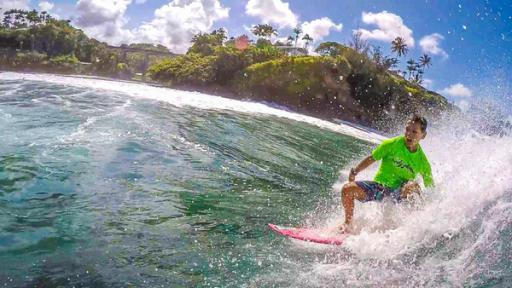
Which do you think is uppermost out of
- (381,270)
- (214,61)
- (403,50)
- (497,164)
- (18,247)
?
(403,50)

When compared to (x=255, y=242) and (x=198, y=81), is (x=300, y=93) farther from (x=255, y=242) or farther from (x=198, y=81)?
(x=255, y=242)

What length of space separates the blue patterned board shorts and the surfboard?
0.71 metres

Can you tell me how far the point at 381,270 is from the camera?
4.84 meters

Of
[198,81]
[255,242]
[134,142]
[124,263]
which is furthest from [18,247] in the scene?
[198,81]

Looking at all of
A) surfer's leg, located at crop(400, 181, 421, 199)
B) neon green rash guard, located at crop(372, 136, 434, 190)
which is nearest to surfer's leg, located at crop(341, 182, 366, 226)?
neon green rash guard, located at crop(372, 136, 434, 190)

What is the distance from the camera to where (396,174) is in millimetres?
6258

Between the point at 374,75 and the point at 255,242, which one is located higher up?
the point at 374,75

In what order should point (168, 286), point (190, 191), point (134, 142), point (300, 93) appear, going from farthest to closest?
point (300, 93) → point (134, 142) → point (190, 191) → point (168, 286)

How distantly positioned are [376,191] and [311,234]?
1190 mm

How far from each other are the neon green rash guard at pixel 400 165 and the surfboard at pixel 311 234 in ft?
3.81

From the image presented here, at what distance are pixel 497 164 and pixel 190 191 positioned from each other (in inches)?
230

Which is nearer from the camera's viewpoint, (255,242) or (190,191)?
(255,242)

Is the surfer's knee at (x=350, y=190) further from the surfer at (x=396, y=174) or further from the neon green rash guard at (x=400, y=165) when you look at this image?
the neon green rash guard at (x=400, y=165)

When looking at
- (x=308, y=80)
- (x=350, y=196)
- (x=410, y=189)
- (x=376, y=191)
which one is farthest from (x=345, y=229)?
(x=308, y=80)
